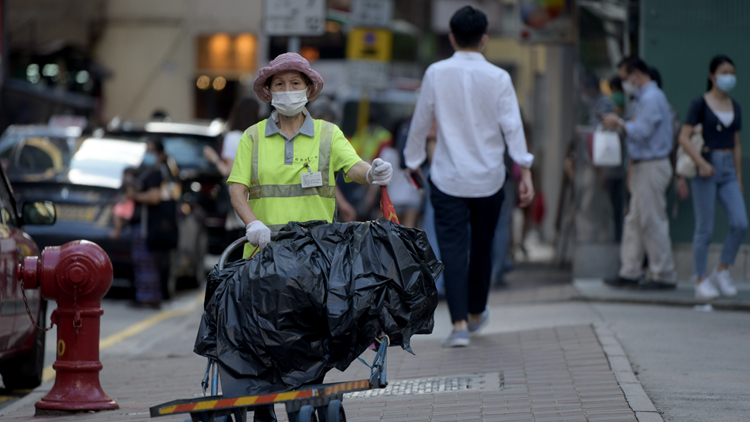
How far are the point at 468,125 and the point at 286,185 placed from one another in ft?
8.42

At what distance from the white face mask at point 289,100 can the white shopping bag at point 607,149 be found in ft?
19.2

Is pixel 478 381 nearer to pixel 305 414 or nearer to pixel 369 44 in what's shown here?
pixel 305 414

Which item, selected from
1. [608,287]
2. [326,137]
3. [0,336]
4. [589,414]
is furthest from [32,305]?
[608,287]

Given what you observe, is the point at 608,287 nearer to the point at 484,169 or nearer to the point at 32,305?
the point at 484,169

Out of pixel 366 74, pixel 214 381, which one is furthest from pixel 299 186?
pixel 366 74

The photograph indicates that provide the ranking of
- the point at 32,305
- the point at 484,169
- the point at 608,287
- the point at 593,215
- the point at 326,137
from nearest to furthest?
1. the point at 326,137
2. the point at 32,305
3. the point at 484,169
4. the point at 608,287
5. the point at 593,215

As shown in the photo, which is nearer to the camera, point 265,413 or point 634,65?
point 265,413

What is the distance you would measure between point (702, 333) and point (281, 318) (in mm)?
4172

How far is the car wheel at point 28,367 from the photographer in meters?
6.71

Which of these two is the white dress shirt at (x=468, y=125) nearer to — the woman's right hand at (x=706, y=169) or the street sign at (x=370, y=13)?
the woman's right hand at (x=706, y=169)

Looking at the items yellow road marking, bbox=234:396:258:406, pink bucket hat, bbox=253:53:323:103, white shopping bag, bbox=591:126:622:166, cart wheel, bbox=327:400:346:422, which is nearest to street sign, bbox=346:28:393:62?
white shopping bag, bbox=591:126:622:166

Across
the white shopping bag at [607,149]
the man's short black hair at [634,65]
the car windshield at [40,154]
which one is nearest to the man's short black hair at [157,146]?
the car windshield at [40,154]

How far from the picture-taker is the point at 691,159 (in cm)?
931

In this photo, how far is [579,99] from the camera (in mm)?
11133
